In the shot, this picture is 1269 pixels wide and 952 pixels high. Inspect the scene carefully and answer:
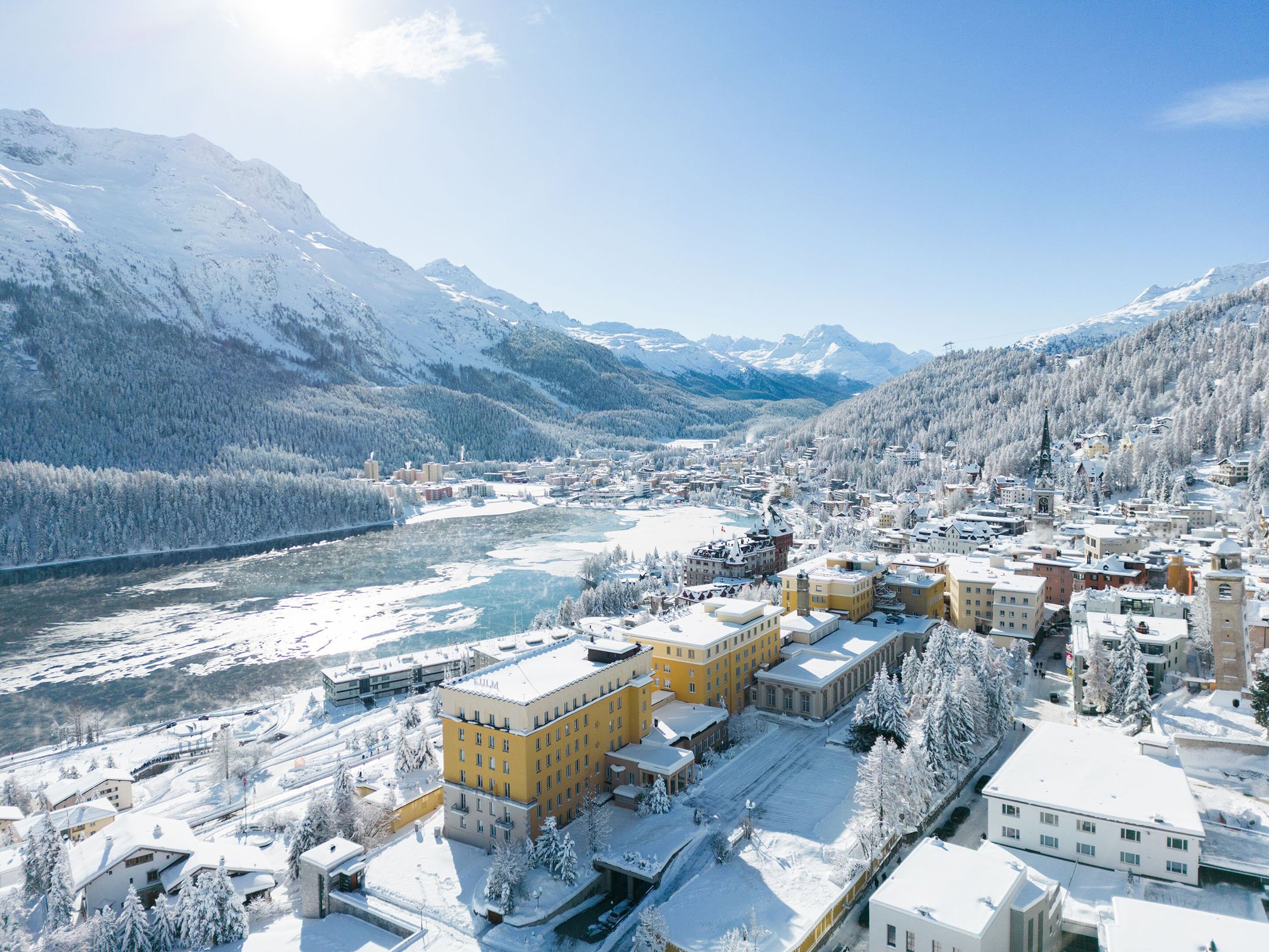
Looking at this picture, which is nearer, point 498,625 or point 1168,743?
point 1168,743

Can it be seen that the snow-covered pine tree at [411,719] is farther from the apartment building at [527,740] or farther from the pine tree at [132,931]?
the pine tree at [132,931]

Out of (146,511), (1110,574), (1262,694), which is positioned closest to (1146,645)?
(1262,694)

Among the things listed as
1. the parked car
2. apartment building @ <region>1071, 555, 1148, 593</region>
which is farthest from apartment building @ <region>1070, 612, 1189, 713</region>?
the parked car

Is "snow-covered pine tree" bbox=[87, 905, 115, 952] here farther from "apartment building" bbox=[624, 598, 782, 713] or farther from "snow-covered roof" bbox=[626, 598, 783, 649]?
"snow-covered roof" bbox=[626, 598, 783, 649]

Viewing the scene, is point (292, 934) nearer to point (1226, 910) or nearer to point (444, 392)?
point (1226, 910)

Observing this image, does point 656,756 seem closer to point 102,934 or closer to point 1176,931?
point 1176,931

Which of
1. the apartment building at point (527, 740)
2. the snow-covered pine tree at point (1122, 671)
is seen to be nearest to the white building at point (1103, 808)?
the snow-covered pine tree at point (1122, 671)

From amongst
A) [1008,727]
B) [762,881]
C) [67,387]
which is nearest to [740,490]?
[1008,727]
